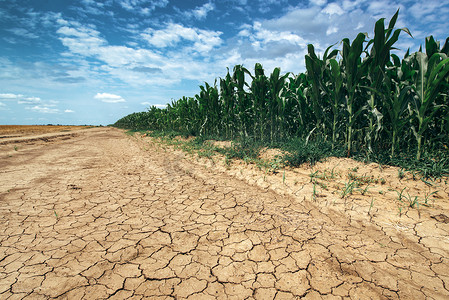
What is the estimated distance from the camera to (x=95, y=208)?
2.34m

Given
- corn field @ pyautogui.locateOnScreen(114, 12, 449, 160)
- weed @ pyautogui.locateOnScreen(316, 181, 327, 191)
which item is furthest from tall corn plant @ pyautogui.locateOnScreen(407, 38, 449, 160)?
weed @ pyautogui.locateOnScreen(316, 181, 327, 191)

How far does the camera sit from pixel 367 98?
10.7ft

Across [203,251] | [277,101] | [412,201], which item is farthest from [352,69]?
[203,251]

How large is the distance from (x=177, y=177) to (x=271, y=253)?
229cm

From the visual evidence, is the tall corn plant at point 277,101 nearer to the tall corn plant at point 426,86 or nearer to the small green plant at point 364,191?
the tall corn plant at point 426,86

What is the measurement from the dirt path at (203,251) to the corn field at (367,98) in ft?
5.87

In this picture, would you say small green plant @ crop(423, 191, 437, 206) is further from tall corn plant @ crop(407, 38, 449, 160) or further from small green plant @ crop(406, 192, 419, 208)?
tall corn plant @ crop(407, 38, 449, 160)

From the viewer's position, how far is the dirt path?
4.07 ft

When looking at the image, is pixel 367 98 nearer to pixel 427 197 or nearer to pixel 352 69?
pixel 352 69

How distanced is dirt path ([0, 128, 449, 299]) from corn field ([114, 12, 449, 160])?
1.79m

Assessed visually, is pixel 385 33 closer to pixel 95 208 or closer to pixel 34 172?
pixel 95 208

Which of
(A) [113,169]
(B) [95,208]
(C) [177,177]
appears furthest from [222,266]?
(A) [113,169]

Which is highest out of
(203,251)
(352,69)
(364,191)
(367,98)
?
(352,69)

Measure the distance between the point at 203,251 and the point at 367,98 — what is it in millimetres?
3403
